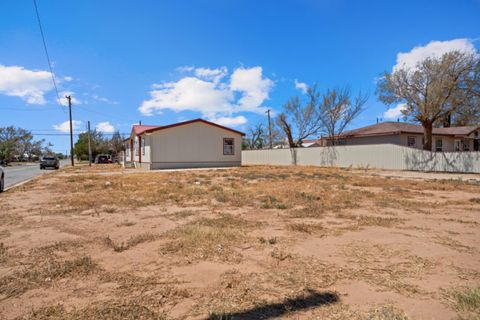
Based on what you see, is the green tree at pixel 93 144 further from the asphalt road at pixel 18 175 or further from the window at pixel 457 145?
the window at pixel 457 145

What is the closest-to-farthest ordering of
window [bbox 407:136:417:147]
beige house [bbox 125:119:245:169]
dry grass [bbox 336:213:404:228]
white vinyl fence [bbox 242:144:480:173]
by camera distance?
dry grass [bbox 336:213:404:228]
white vinyl fence [bbox 242:144:480:173]
beige house [bbox 125:119:245:169]
window [bbox 407:136:417:147]

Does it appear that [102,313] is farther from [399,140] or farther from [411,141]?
[411,141]

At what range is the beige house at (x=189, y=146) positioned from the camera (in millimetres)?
21984

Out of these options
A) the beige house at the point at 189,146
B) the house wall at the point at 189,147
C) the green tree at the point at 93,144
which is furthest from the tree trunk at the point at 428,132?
the green tree at the point at 93,144

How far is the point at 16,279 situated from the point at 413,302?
13.7 feet

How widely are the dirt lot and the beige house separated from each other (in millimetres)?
15160

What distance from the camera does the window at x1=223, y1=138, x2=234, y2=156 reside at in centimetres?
2490

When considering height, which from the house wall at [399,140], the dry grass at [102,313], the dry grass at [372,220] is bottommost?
the dry grass at [102,313]

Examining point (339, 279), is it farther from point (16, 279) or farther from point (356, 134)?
point (356, 134)

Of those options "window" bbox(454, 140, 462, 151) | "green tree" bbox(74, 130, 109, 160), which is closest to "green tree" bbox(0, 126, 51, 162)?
"green tree" bbox(74, 130, 109, 160)

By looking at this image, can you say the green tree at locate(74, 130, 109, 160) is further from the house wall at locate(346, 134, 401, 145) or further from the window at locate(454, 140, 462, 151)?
the window at locate(454, 140, 462, 151)

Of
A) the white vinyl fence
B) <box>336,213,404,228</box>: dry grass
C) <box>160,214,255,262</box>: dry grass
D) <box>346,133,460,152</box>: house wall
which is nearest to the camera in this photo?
<box>160,214,255,262</box>: dry grass

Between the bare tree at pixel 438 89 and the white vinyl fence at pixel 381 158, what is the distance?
285cm

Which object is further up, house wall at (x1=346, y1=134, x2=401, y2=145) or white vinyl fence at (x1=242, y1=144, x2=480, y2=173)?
house wall at (x1=346, y1=134, x2=401, y2=145)
